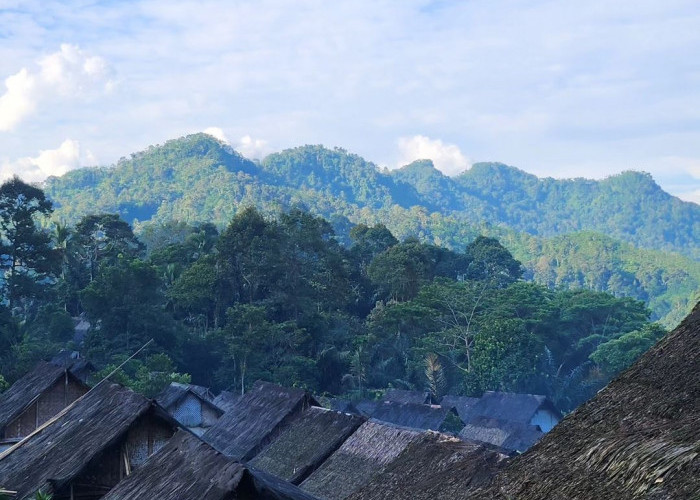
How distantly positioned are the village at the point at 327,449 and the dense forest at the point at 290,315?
864 inches

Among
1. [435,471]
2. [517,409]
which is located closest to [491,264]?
[517,409]

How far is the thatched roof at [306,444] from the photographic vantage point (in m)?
20.4

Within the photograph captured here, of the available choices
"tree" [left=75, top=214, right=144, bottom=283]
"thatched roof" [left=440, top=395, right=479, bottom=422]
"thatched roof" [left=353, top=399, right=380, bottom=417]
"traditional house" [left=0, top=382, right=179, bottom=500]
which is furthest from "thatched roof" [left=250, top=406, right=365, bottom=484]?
"tree" [left=75, top=214, right=144, bottom=283]

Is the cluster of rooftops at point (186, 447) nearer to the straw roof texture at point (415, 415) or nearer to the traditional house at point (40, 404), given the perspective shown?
the traditional house at point (40, 404)

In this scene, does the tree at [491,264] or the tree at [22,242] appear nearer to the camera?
the tree at [22,242]

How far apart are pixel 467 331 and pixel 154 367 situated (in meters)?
22.2

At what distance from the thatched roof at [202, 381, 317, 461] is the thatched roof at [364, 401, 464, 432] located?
14.3 meters

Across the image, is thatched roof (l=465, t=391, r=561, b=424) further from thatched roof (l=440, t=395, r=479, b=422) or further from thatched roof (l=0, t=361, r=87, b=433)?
thatched roof (l=0, t=361, r=87, b=433)

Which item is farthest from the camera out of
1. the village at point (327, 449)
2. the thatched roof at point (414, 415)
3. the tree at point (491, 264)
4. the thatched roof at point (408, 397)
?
the tree at point (491, 264)

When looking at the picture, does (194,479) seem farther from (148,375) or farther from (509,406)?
(509,406)

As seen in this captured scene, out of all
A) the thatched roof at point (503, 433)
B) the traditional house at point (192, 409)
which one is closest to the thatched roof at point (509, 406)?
the thatched roof at point (503, 433)

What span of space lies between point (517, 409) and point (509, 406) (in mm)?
585

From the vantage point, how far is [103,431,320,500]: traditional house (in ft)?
34.1

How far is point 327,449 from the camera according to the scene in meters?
20.5
